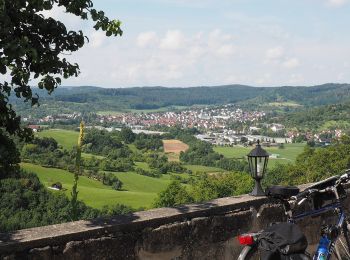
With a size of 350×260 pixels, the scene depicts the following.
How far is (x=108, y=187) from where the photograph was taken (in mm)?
63188

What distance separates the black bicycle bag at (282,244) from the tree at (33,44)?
9.97ft

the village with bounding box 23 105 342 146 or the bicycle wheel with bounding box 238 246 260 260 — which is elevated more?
the bicycle wheel with bounding box 238 246 260 260

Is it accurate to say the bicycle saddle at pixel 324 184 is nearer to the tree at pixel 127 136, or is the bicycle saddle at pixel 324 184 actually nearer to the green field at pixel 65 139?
the green field at pixel 65 139

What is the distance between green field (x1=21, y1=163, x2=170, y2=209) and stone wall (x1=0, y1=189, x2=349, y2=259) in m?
46.7

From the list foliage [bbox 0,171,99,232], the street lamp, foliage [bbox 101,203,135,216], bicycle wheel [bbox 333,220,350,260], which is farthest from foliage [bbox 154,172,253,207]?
bicycle wheel [bbox 333,220,350,260]

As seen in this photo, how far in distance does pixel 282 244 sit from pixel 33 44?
12.1 feet

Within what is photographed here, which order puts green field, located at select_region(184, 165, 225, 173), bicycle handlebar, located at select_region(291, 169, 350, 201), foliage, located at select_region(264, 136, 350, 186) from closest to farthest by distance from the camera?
bicycle handlebar, located at select_region(291, 169, 350, 201)
foliage, located at select_region(264, 136, 350, 186)
green field, located at select_region(184, 165, 225, 173)

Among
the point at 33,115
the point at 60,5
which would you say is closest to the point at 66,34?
the point at 60,5

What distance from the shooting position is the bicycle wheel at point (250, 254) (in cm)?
293

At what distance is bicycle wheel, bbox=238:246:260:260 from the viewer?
2.93m

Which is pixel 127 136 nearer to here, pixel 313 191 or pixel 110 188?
pixel 110 188

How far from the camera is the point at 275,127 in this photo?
157375 millimetres

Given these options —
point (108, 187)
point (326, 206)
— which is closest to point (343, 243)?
point (326, 206)

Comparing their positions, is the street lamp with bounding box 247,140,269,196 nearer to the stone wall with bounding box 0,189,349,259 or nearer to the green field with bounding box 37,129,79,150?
the stone wall with bounding box 0,189,349,259
